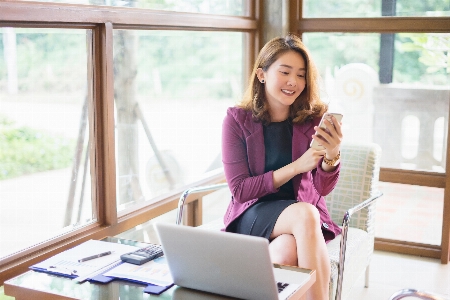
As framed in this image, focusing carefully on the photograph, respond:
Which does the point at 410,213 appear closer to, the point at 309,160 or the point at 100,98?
the point at 309,160

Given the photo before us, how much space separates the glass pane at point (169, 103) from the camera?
2633mm

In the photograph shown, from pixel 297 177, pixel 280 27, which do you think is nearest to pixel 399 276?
pixel 297 177

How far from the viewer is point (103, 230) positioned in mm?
2428

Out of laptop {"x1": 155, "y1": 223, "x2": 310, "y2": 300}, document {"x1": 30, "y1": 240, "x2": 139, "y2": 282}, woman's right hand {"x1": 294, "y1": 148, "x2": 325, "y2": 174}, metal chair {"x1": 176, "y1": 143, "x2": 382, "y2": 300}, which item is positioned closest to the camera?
laptop {"x1": 155, "y1": 223, "x2": 310, "y2": 300}

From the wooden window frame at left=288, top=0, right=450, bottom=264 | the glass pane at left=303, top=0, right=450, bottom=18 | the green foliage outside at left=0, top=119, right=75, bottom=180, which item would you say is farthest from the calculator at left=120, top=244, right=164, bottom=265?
the glass pane at left=303, top=0, right=450, bottom=18

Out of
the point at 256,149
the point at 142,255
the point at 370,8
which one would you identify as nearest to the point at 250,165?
the point at 256,149

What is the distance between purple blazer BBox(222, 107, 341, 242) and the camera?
2436mm

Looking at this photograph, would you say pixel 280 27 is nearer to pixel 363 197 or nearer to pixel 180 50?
pixel 180 50

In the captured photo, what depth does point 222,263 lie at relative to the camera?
5.24ft

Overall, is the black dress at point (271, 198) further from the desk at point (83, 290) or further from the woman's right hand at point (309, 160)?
the desk at point (83, 290)

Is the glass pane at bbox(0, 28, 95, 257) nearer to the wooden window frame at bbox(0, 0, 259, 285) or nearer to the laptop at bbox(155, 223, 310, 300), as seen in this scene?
the wooden window frame at bbox(0, 0, 259, 285)

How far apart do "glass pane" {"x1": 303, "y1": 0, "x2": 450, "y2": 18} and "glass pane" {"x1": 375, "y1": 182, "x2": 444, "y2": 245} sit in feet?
3.34

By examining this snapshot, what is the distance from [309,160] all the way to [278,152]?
9.5 inches

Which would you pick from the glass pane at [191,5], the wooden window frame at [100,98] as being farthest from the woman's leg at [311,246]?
the glass pane at [191,5]
